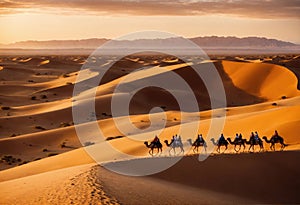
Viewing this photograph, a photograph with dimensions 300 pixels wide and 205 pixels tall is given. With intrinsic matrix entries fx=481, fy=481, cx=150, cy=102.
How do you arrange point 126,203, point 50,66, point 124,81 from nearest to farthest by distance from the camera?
point 126,203, point 124,81, point 50,66

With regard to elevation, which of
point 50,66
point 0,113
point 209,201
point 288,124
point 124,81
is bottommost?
point 209,201

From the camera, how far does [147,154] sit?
22.0 meters

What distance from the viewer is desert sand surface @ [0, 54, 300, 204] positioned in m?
12.7

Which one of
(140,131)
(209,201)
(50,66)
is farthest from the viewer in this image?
(50,66)

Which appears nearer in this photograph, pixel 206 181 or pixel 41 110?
pixel 206 181

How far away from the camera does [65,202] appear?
36.8 feet

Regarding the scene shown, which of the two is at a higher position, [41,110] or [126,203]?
[41,110]

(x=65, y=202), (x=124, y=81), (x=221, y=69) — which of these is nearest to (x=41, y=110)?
(x=124, y=81)

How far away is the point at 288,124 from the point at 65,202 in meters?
17.0

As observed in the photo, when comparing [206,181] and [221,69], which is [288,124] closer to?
[206,181]

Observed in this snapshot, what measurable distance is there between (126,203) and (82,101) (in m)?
38.6

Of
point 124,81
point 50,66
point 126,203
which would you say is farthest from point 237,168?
point 50,66

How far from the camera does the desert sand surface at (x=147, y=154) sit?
41.6 feet

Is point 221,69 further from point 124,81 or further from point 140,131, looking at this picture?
point 140,131
